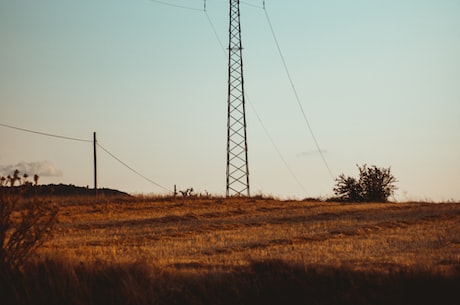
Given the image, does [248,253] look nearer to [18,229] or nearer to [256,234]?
[256,234]

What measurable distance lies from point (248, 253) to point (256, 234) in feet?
19.4

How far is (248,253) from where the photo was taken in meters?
20.9

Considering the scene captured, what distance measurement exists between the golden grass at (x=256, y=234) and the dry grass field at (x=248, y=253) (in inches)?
2.0

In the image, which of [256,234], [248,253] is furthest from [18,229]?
[256,234]

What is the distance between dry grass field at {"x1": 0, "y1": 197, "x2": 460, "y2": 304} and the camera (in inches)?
550

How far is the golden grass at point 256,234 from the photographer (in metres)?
18.3

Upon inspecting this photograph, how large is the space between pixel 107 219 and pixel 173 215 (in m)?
3.25

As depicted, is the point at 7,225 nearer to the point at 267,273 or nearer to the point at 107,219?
the point at 267,273

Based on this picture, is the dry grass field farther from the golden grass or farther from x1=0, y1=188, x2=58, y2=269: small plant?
x1=0, y1=188, x2=58, y2=269: small plant

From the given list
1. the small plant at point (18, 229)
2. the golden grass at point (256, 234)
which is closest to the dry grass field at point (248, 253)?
the golden grass at point (256, 234)

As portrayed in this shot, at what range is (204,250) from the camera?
866 inches

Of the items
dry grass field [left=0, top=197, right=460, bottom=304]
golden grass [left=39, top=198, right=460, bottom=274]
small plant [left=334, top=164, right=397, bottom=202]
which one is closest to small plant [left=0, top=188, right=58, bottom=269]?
dry grass field [left=0, top=197, right=460, bottom=304]

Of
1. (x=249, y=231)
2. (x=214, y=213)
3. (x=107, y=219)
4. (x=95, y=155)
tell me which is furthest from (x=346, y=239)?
(x=95, y=155)

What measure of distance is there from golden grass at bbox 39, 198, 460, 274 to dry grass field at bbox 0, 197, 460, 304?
0.05m
